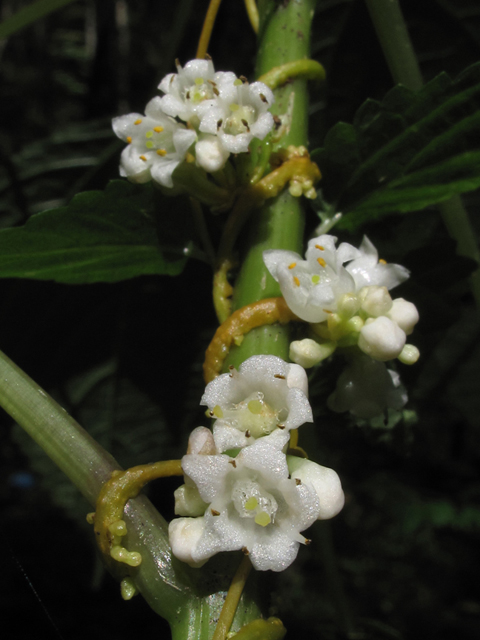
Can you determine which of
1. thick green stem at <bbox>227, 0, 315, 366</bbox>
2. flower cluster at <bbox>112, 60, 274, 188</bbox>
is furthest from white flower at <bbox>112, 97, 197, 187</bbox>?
thick green stem at <bbox>227, 0, 315, 366</bbox>

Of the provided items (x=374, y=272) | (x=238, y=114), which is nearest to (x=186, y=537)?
(x=374, y=272)

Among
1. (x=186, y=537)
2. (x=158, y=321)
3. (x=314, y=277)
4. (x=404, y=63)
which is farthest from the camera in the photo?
(x=158, y=321)

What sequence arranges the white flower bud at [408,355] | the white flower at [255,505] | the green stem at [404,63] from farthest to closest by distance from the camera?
the green stem at [404,63] → the white flower bud at [408,355] → the white flower at [255,505]

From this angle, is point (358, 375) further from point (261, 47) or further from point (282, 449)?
point (261, 47)

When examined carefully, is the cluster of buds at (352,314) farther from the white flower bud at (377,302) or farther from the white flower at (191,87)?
the white flower at (191,87)

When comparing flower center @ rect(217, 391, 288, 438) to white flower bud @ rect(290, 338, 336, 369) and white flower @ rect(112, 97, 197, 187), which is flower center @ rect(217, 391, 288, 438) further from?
white flower @ rect(112, 97, 197, 187)

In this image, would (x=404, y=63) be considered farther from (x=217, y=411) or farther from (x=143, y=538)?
(x=143, y=538)

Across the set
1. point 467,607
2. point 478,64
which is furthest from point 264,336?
point 467,607

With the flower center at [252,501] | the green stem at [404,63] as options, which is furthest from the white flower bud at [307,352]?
the green stem at [404,63]
